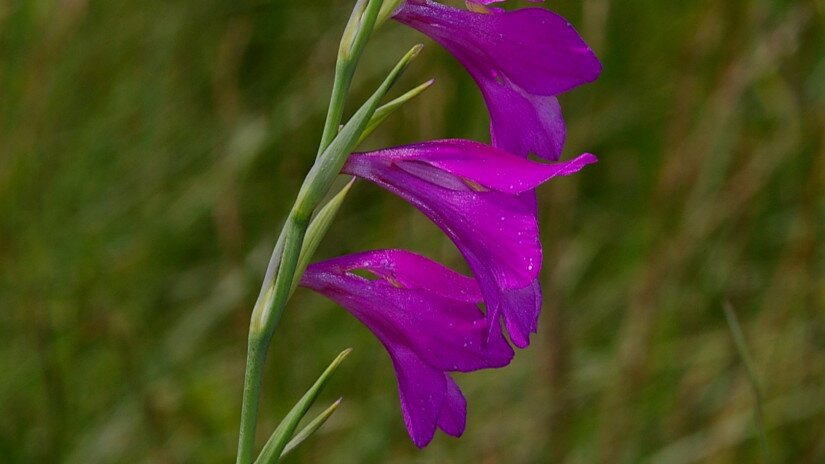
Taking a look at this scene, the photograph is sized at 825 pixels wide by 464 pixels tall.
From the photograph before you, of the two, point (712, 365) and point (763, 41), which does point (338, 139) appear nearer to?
point (712, 365)

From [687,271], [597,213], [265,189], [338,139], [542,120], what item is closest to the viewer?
[338,139]

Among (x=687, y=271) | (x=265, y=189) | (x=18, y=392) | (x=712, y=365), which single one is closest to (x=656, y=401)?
(x=712, y=365)

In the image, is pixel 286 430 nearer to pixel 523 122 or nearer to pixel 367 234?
pixel 523 122

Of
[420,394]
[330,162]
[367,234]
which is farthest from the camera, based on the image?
[367,234]

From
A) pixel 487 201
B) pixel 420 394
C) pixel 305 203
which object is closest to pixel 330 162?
pixel 305 203

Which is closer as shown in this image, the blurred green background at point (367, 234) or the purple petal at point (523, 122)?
the purple petal at point (523, 122)

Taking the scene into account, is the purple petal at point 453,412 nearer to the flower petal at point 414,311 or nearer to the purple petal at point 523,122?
the flower petal at point 414,311

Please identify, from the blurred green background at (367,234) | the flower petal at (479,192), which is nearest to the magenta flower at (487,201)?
the flower petal at (479,192)
